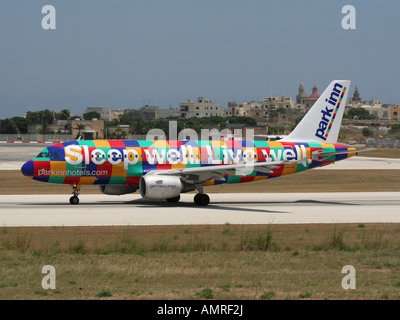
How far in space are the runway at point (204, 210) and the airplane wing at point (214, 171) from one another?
1825mm

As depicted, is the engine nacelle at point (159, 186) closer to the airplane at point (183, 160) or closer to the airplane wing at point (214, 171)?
the airplane at point (183, 160)

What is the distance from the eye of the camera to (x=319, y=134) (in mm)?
47812

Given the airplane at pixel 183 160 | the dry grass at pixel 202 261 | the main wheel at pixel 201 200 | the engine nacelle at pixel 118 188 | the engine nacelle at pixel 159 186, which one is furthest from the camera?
the engine nacelle at pixel 118 188

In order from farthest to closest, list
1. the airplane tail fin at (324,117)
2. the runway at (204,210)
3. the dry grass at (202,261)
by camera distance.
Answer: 1. the airplane tail fin at (324,117)
2. the runway at (204,210)
3. the dry grass at (202,261)

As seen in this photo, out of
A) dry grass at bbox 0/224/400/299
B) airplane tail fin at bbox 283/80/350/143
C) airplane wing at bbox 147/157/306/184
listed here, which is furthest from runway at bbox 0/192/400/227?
airplane tail fin at bbox 283/80/350/143

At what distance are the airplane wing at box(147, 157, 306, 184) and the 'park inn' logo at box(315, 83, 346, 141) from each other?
262 inches

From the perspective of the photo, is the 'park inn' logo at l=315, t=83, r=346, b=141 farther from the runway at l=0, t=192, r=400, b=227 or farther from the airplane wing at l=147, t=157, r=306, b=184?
the airplane wing at l=147, t=157, r=306, b=184

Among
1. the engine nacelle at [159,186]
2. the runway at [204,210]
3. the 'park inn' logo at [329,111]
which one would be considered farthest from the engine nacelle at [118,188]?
the 'park inn' logo at [329,111]

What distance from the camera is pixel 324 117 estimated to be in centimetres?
4797

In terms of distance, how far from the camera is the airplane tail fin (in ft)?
157

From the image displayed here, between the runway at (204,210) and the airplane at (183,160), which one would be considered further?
the airplane at (183,160)

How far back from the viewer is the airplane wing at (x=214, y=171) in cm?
4109
